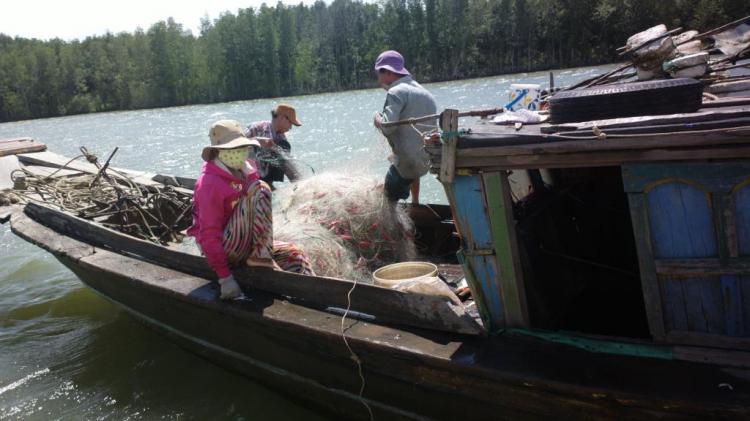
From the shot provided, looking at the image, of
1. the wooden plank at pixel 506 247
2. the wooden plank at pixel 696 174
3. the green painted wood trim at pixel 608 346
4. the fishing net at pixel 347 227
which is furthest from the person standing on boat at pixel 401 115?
the wooden plank at pixel 696 174

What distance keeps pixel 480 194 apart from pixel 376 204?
241 centimetres

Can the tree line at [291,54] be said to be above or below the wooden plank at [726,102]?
above

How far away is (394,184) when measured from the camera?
546cm

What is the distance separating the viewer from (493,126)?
10.2ft

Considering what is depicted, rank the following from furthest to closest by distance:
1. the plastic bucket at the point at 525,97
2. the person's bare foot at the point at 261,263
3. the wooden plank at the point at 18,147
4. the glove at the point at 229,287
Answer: the wooden plank at the point at 18,147 → the plastic bucket at the point at 525,97 → the person's bare foot at the point at 261,263 → the glove at the point at 229,287

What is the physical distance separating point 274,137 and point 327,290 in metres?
3.02

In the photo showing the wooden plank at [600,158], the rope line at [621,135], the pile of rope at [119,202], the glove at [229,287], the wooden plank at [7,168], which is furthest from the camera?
the wooden plank at [7,168]

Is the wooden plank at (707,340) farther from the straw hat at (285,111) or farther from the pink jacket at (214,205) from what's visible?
the straw hat at (285,111)

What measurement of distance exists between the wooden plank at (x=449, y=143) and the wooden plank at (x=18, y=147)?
863cm

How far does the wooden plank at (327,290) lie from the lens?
3.28 metres

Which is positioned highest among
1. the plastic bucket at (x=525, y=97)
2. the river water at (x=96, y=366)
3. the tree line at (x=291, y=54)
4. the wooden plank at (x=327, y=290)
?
the tree line at (x=291, y=54)

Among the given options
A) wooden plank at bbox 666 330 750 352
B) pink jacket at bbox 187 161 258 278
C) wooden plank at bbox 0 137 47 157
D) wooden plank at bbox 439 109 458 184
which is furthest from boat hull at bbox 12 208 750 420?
wooden plank at bbox 0 137 47 157

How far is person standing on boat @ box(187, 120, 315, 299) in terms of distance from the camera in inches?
153

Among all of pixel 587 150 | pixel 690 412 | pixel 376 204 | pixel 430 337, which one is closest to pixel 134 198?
pixel 376 204
